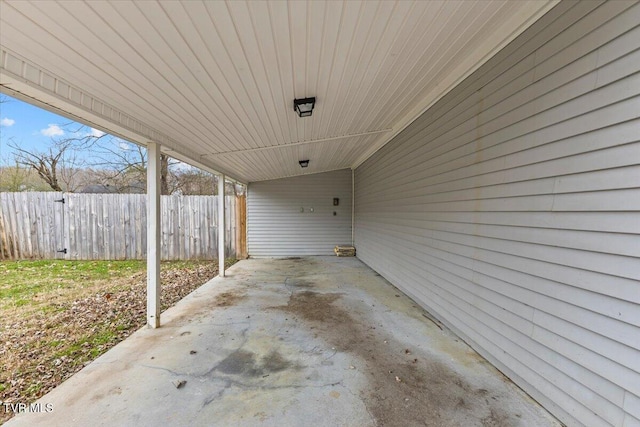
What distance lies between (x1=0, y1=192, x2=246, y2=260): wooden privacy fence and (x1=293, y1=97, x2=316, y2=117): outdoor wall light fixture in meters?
5.70

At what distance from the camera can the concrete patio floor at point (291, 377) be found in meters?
1.85

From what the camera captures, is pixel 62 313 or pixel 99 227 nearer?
pixel 62 313

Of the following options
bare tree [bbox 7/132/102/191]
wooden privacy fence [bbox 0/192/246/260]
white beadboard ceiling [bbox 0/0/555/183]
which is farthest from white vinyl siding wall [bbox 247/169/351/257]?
bare tree [bbox 7/132/102/191]

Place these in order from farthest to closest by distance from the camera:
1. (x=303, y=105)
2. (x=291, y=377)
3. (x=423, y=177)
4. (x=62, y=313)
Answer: (x=423, y=177) → (x=62, y=313) → (x=303, y=105) → (x=291, y=377)

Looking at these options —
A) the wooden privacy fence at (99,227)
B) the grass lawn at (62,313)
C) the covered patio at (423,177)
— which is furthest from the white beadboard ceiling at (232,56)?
the wooden privacy fence at (99,227)

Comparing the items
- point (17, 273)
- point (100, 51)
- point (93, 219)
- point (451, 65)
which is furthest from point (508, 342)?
point (93, 219)

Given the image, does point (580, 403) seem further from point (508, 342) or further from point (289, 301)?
point (289, 301)

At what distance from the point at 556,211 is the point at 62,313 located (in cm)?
548

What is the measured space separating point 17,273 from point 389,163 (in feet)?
25.7

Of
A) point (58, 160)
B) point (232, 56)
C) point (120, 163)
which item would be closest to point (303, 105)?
point (232, 56)

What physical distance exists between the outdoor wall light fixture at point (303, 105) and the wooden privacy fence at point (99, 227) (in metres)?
5.70

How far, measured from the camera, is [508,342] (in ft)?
7.39

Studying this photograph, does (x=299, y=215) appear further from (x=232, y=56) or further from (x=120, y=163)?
(x=120, y=163)

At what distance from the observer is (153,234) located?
3367 mm
